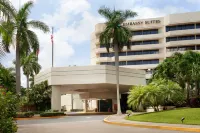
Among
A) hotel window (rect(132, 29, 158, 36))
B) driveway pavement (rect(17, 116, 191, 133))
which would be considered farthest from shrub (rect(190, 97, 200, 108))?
hotel window (rect(132, 29, 158, 36))

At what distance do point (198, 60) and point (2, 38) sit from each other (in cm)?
3511

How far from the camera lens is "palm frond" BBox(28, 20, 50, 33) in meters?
39.2

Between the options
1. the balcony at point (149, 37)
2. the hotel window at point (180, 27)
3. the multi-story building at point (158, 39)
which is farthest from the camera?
Answer: the balcony at point (149, 37)

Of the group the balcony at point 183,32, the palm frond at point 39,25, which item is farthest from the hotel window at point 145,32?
the palm frond at point 39,25

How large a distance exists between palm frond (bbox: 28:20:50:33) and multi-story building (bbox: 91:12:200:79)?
33047mm

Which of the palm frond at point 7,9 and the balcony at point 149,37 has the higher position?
the balcony at point 149,37

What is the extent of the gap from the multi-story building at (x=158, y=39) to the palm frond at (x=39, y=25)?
33047mm

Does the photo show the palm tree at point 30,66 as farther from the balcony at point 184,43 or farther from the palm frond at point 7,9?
the palm frond at point 7,9

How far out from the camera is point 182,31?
70688mm

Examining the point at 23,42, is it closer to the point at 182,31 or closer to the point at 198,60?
the point at 198,60

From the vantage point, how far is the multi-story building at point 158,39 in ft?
232

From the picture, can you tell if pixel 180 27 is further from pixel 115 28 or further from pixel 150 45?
pixel 115 28

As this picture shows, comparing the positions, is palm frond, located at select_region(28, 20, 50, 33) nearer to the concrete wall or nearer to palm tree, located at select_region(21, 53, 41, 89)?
the concrete wall

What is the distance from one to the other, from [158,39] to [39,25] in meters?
40.4
